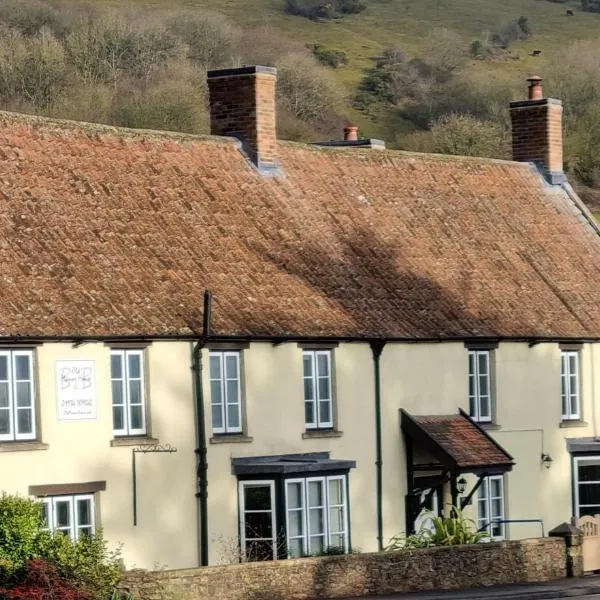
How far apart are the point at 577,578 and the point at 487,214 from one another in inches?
461

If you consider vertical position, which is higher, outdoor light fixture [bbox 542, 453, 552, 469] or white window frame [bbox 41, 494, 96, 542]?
white window frame [bbox 41, 494, 96, 542]

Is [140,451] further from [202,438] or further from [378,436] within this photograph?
[378,436]

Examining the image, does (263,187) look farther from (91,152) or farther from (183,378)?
Result: (183,378)

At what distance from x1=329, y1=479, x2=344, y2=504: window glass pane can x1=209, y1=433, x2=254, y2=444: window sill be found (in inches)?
77.3

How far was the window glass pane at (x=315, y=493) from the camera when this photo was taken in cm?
3606

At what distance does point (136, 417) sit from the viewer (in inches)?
1339

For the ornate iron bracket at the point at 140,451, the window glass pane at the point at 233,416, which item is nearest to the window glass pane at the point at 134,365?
the ornate iron bracket at the point at 140,451

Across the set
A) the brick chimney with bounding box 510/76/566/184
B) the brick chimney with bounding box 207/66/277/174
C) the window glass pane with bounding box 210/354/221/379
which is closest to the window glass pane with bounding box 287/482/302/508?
the window glass pane with bounding box 210/354/221/379

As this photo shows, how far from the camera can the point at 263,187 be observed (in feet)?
134

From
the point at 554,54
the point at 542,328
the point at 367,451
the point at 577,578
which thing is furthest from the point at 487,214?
the point at 554,54

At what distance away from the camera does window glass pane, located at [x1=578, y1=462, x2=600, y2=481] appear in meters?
42.4

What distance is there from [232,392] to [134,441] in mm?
2628

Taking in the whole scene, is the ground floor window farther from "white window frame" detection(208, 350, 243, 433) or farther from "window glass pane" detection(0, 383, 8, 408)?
"window glass pane" detection(0, 383, 8, 408)

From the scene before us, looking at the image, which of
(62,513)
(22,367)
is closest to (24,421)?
(22,367)
